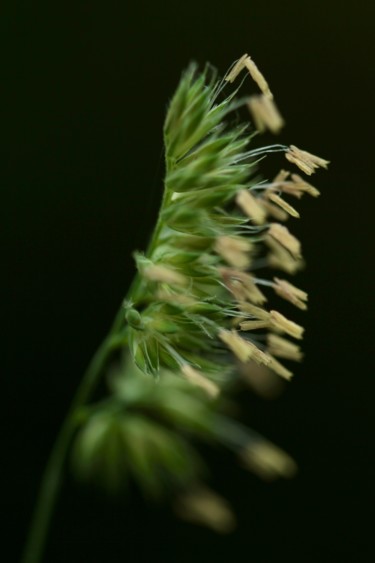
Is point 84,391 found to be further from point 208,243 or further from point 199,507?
point 199,507

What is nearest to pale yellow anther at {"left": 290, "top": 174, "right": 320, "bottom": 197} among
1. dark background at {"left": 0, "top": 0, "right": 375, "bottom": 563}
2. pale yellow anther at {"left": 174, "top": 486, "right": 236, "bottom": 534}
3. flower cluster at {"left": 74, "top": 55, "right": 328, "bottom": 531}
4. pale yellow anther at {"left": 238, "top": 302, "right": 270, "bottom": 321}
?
flower cluster at {"left": 74, "top": 55, "right": 328, "bottom": 531}

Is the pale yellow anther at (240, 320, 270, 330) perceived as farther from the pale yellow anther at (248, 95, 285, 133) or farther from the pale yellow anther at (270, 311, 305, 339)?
the pale yellow anther at (248, 95, 285, 133)

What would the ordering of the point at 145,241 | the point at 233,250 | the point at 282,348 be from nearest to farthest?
the point at 233,250
the point at 282,348
the point at 145,241

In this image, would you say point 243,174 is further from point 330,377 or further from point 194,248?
point 330,377

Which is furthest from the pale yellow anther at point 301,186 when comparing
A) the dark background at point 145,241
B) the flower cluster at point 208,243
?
the dark background at point 145,241

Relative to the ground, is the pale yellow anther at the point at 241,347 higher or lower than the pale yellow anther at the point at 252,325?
lower

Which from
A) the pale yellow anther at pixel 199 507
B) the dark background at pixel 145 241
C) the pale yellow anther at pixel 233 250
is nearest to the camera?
the pale yellow anther at pixel 233 250

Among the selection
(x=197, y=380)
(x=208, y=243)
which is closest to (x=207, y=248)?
(x=208, y=243)

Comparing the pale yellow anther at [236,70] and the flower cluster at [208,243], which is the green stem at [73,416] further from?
the pale yellow anther at [236,70]
